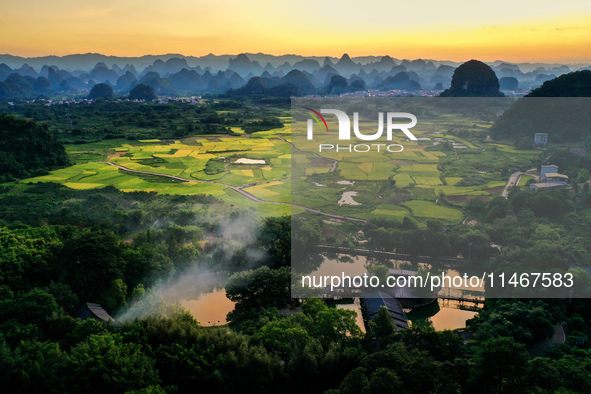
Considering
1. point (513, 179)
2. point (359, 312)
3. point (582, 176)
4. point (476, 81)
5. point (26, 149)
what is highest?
point (476, 81)

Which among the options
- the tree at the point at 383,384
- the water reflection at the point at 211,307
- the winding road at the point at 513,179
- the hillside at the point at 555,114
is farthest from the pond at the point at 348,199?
the hillside at the point at 555,114

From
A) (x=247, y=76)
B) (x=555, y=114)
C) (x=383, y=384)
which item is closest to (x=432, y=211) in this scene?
(x=383, y=384)

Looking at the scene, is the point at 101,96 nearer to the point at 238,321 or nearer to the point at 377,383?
the point at 238,321

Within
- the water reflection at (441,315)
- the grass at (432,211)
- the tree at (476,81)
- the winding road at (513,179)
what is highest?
the tree at (476,81)

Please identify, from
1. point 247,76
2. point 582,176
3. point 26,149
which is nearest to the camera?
point 582,176

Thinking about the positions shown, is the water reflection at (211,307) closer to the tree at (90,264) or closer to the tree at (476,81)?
the tree at (90,264)

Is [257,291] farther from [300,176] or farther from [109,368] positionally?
[300,176]

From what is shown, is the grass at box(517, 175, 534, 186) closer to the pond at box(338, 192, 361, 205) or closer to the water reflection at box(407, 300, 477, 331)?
the pond at box(338, 192, 361, 205)
